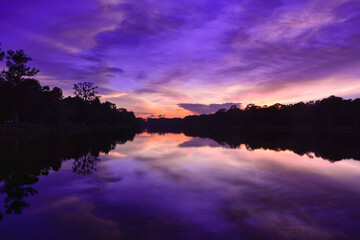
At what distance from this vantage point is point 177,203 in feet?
29.8

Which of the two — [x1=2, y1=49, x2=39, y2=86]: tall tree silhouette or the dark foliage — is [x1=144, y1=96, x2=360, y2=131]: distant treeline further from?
[x1=2, y1=49, x2=39, y2=86]: tall tree silhouette

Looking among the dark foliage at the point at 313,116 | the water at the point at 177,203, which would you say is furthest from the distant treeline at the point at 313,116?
the water at the point at 177,203

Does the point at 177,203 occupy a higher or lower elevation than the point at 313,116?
lower

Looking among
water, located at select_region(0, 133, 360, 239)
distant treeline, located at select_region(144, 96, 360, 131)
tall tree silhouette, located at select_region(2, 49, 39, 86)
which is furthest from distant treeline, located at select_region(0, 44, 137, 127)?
distant treeline, located at select_region(144, 96, 360, 131)

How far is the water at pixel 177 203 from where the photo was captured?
675 centimetres

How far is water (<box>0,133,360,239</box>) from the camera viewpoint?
6752 mm

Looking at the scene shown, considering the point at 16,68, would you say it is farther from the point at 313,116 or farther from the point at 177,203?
the point at 313,116

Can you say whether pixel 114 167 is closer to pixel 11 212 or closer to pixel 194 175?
pixel 194 175

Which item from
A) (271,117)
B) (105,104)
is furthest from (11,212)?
(271,117)

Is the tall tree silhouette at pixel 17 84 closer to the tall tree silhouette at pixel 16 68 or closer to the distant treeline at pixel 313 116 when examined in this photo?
Result: the tall tree silhouette at pixel 16 68

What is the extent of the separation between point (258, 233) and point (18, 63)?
6247 centimetres

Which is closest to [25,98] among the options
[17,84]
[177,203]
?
[17,84]

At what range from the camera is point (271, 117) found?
13550 centimetres

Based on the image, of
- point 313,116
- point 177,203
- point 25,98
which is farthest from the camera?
point 313,116
